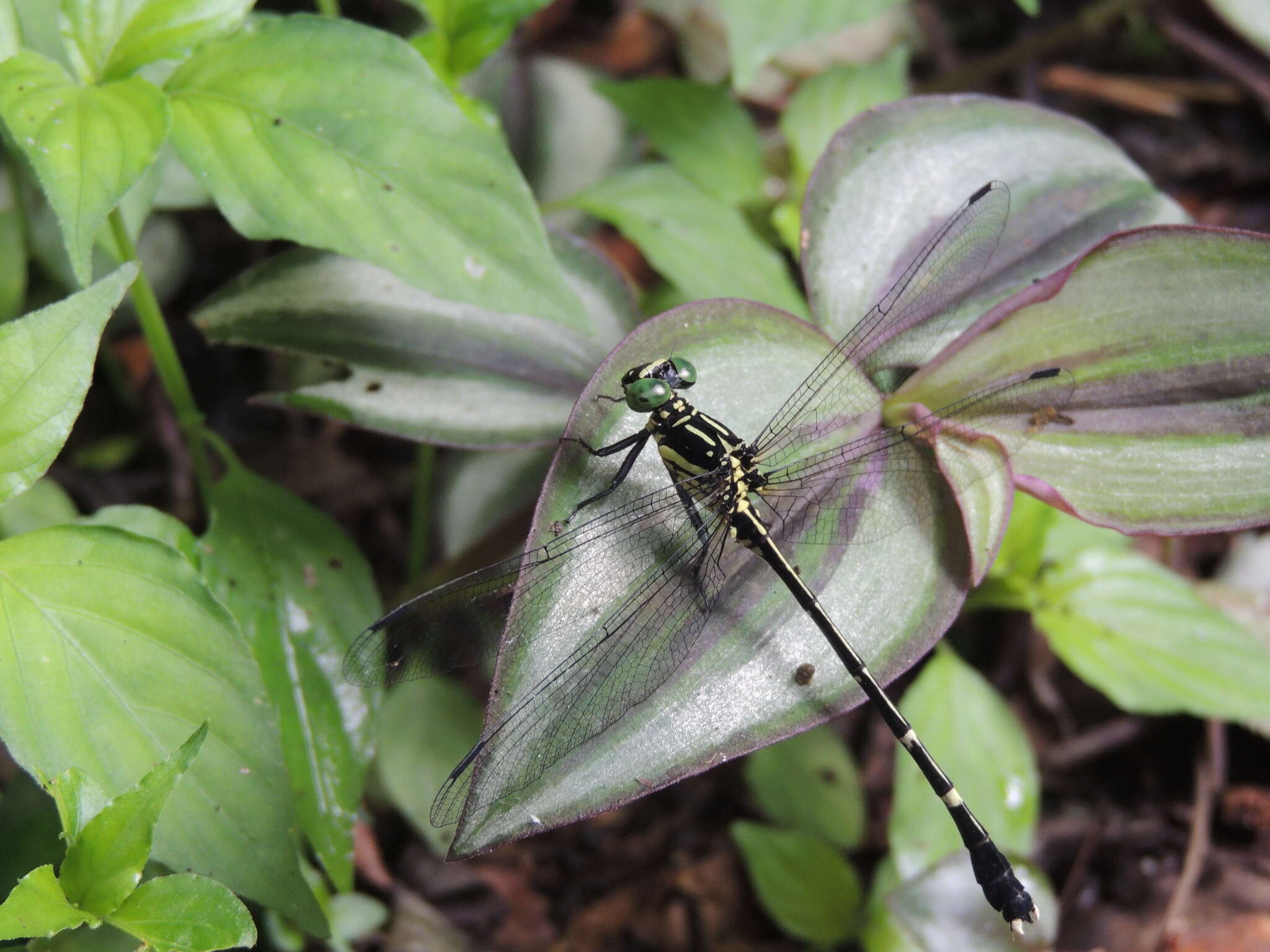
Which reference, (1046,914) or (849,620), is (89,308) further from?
(1046,914)

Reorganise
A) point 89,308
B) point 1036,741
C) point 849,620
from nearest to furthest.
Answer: point 89,308
point 849,620
point 1036,741

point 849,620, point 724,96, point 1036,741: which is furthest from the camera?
point 1036,741

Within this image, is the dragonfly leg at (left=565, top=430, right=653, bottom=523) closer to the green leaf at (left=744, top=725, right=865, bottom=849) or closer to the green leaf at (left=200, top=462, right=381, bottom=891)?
the green leaf at (left=200, top=462, right=381, bottom=891)

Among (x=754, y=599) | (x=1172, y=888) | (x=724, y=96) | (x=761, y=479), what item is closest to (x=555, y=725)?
(x=754, y=599)

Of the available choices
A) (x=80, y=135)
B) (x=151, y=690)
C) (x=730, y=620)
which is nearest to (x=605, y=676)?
(x=730, y=620)

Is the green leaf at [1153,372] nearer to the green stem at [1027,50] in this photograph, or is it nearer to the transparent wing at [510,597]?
the transparent wing at [510,597]

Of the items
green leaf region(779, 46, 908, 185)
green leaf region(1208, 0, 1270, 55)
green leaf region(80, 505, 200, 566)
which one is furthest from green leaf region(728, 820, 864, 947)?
green leaf region(1208, 0, 1270, 55)

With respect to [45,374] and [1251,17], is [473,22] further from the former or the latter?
[1251,17]
